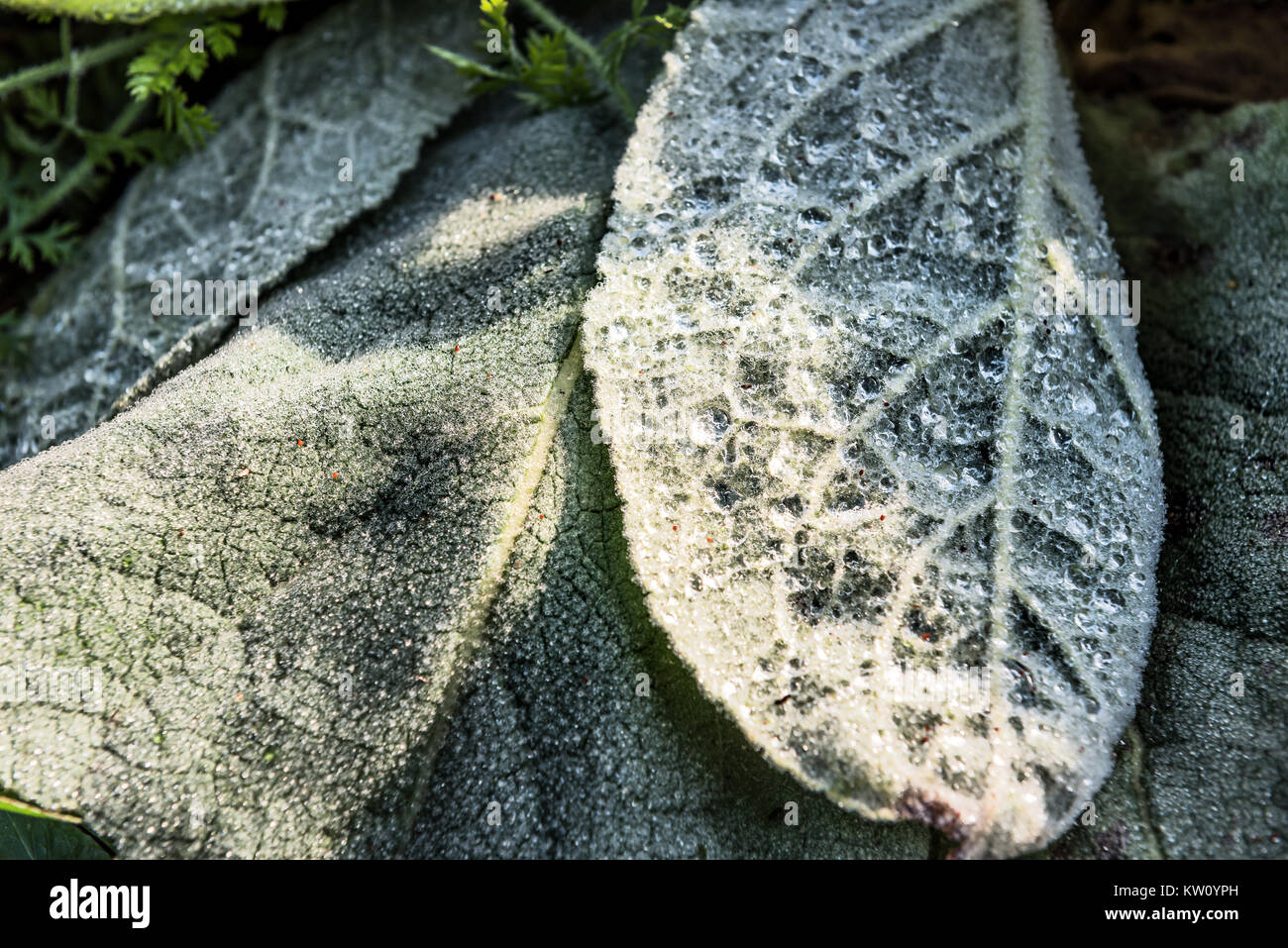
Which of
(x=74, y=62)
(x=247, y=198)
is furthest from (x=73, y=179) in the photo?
(x=247, y=198)

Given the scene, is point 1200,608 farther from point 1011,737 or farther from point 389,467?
point 389,467

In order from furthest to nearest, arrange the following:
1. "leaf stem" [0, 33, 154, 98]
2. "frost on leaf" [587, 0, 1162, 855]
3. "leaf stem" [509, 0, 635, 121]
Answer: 1. "leaf stem" [0, 33, 154, 98]
2. "leaf stem" [509, 0, 635, 121]
3. "frost on leaf" [587, 0, 1162, 855]

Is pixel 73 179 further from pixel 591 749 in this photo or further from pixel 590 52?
pixel 591 749

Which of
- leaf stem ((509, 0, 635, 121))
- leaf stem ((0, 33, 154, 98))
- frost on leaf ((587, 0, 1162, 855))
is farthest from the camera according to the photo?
leaf stem ((0, 33, 154, 98))

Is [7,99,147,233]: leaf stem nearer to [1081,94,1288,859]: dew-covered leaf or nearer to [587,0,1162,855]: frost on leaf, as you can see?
[587,0,1162,855]: frost on leaf

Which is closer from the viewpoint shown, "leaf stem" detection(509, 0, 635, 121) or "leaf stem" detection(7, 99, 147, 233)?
"leaf stem" detection(509, 0, 635, 121)

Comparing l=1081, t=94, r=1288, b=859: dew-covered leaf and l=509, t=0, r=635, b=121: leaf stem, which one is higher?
l=509, t=0, r=635, b=121: leaf stem

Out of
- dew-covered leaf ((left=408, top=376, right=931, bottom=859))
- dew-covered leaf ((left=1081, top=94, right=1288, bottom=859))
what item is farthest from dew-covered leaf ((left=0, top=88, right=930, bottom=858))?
dew-covered leaf ((left=1081, top=94, right=1288, bottom=859))
